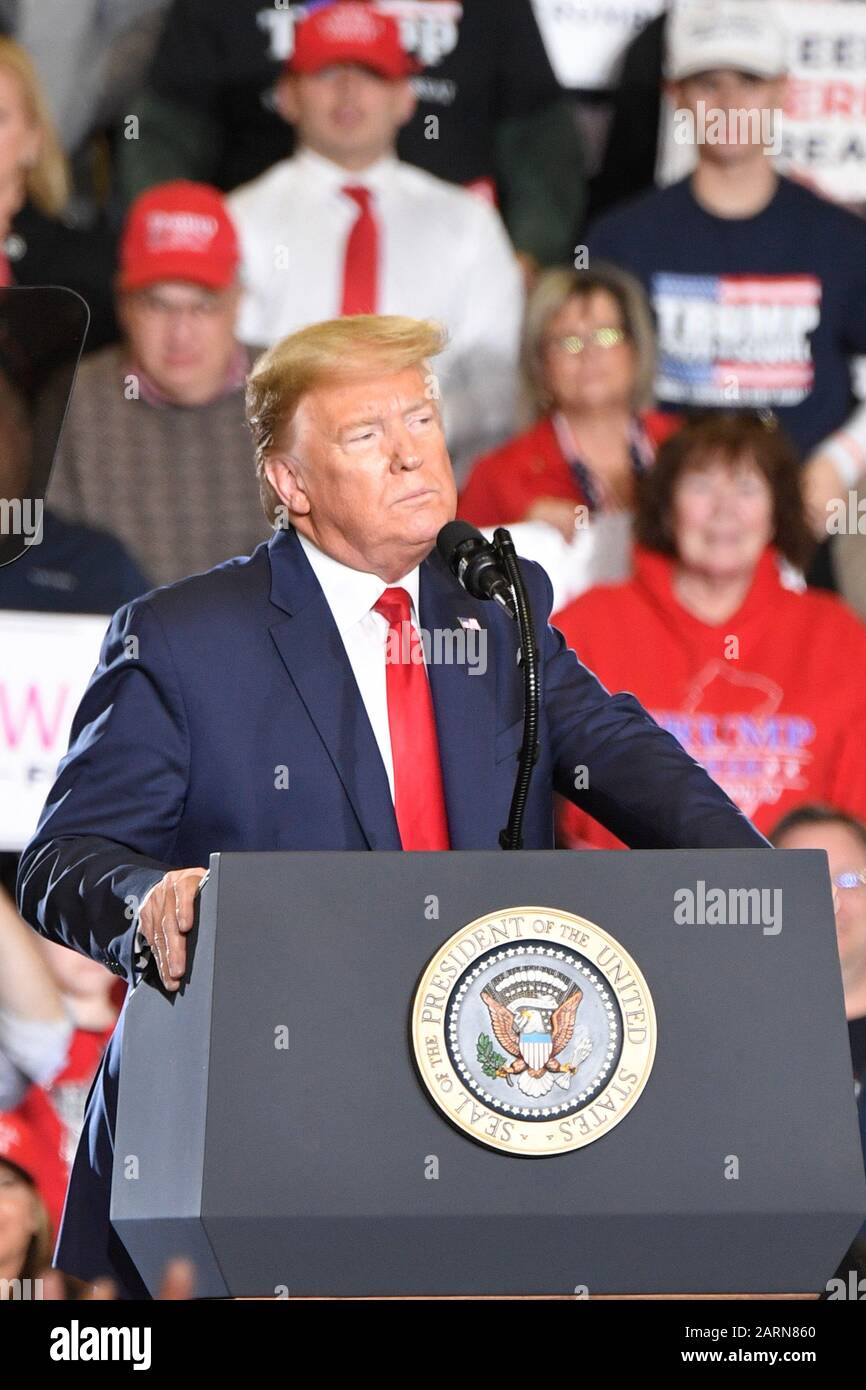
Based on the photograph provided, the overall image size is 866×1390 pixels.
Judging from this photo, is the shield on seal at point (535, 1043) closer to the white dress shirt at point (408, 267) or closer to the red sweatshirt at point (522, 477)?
the red sweatshirt at point (522, 477)

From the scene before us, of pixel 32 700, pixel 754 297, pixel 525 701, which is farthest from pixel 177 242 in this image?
pixel 525 701

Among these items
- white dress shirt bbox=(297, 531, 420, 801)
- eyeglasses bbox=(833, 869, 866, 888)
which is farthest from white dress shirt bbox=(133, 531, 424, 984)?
eyeglasses bbox=(833, 869, 866, 888)

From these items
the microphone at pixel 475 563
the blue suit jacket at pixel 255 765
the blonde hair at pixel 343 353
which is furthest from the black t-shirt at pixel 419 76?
the microphone at pixel 475 563

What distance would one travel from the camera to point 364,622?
1919 millimetres

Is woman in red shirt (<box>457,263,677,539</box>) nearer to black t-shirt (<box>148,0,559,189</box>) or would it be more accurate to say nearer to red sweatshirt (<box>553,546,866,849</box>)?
red sweatshirt (<box>553,546,866,849</box>)

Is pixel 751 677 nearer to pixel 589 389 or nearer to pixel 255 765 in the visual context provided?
pixel 589 389

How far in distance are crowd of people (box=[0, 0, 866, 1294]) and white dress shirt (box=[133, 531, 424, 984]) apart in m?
1.89

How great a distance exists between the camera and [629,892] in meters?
1.49

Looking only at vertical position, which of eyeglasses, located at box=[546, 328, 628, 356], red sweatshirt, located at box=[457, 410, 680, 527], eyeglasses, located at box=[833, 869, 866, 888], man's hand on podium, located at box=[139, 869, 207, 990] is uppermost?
eyeglasses, located at box=[546, 328, 628, 356]

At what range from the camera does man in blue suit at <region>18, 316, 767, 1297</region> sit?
1.80 metres

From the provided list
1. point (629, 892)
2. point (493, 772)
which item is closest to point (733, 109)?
point (493, 772)

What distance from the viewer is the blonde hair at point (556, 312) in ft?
13.6

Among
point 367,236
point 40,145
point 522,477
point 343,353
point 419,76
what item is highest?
point 419,76

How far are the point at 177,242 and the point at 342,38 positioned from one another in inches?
24.0
